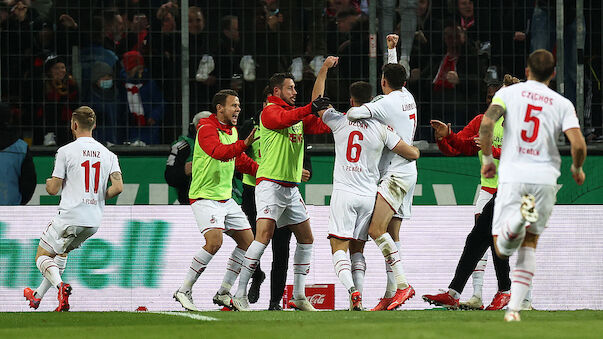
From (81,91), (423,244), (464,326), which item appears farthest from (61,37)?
(464,326)

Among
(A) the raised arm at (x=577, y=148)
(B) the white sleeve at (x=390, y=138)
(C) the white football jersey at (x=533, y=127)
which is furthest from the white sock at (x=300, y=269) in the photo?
(A) the raised arm at (x=577, y=148)

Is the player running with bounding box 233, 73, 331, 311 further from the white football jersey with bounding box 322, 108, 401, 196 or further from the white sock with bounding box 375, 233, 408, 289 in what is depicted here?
the white sock with bounding box 375, 233, 408, 289

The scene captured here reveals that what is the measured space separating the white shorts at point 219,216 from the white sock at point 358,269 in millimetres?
1146

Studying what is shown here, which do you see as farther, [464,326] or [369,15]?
[369,15]

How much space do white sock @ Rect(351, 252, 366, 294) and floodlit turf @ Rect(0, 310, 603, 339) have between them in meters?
0.92

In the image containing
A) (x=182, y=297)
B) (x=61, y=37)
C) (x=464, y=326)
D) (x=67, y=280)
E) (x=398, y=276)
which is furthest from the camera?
(x=61, y=37)

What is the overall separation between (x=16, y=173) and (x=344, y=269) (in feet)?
16.5

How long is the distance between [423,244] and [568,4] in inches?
145

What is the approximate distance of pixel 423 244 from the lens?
12.6 m

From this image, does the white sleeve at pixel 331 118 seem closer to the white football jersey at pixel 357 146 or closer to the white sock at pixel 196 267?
the white football jersey at pixel 357 146

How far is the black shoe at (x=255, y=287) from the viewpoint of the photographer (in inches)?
474

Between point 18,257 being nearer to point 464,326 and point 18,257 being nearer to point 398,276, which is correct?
point 398,276

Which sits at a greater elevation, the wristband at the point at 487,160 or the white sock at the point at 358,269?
the wristband at the point at 487,160

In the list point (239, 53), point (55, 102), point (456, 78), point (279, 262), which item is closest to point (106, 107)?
point (55, 102)
